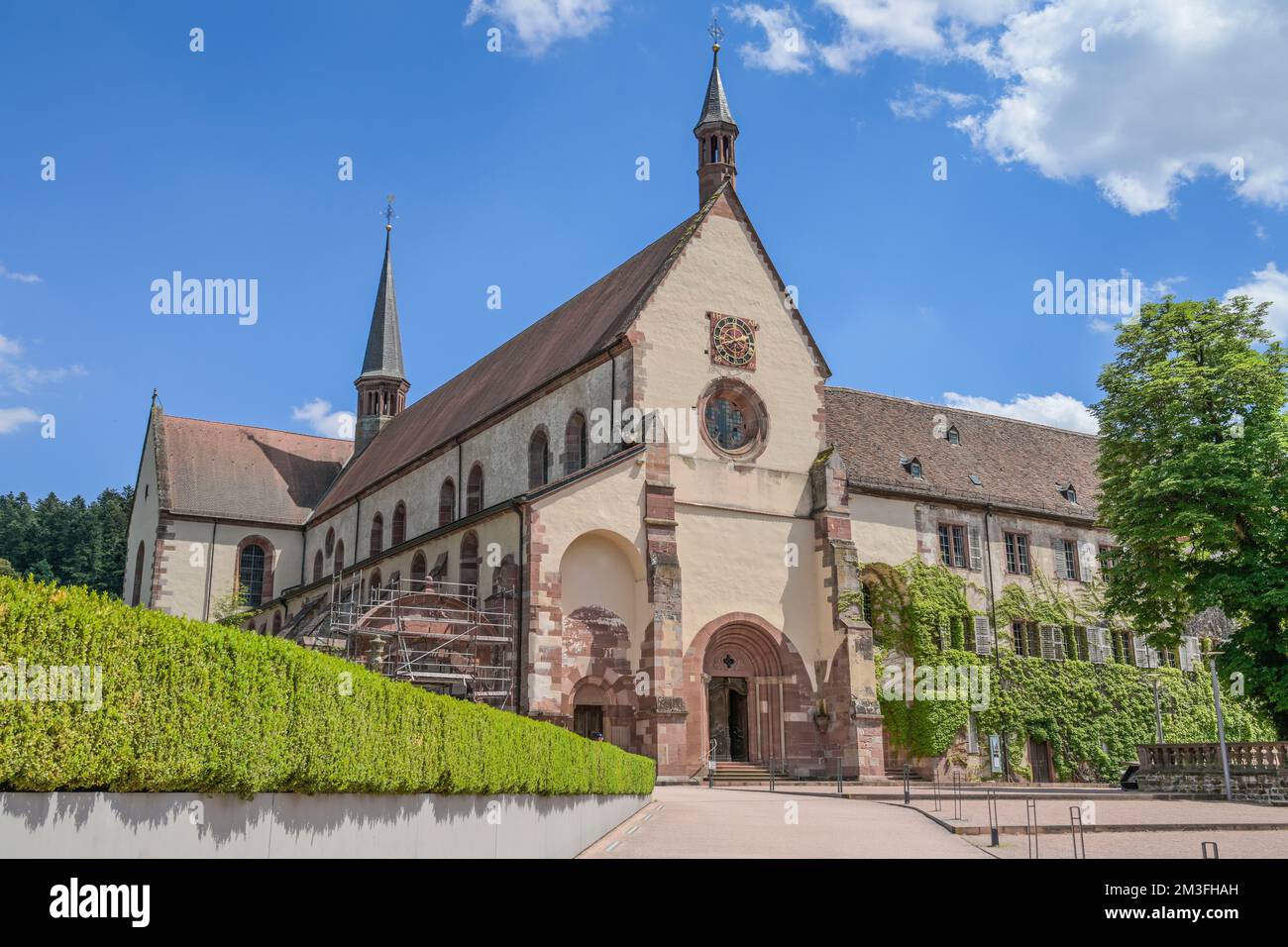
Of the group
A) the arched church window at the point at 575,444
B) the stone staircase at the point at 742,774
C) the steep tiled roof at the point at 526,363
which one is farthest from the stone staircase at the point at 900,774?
the steep tiled roof at the point at 526,363

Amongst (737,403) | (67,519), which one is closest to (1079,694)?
(737,403)

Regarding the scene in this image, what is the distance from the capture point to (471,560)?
32.7 metres

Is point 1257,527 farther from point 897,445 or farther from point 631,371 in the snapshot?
point 631,371

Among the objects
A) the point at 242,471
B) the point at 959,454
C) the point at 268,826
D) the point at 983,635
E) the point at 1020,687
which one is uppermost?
the point at 242,471

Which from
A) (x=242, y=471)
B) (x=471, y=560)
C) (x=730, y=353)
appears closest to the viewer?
(x=471, y=560)

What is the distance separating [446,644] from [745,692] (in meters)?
8.70

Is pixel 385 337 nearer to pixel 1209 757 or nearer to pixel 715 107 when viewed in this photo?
pixel 715 107

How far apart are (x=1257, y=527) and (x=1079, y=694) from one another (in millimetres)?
11417

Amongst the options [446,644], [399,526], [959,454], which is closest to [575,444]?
[446,644]

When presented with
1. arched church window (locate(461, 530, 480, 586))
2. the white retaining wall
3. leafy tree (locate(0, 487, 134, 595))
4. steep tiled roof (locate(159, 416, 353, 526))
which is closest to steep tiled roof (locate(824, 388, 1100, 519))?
→ arched church window (locate(461, 530, 480, 586))

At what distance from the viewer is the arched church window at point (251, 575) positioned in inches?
1993

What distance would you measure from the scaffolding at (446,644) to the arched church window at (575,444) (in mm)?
4629

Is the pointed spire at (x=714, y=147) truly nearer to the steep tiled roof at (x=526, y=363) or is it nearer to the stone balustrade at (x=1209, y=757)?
the steep tiled roof at (x=526, y=363)

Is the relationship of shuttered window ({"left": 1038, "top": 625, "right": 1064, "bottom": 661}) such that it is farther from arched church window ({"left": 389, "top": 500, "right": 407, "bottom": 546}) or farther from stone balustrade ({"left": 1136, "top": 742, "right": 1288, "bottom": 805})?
arched church window ({"left": 389, "top": 500, "right": 407, "bottom": 546})
